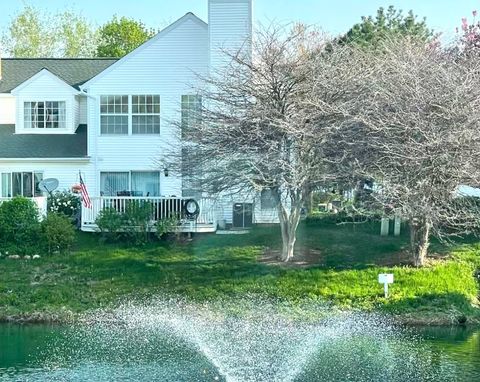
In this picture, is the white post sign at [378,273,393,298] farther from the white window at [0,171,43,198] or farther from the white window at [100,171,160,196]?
the white window at [0,171,43,198]

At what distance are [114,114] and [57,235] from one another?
23.6 ft

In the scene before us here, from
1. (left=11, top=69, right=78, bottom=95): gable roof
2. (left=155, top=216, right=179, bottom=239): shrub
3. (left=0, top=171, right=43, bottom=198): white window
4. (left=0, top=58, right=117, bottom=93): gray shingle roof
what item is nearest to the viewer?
(left=155, top=216, right=179, bottom=239): shrub

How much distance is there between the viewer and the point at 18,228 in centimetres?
2672

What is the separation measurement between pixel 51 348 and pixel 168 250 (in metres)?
7.96

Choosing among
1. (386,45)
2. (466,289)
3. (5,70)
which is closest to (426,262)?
(466,289)

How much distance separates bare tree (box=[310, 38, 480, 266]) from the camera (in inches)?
912

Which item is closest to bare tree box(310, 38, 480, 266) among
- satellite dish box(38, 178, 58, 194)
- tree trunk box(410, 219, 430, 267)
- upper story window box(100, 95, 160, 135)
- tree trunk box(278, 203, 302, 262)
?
tree trunk box(410, 219, 430, 267)

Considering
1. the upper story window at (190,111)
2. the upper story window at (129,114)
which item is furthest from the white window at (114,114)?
the upper story window at (190,111)

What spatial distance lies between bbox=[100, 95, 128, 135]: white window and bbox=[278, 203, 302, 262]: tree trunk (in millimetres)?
8748

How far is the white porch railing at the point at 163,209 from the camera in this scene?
28.0 meters

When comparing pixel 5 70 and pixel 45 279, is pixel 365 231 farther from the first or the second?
pixel 5 70

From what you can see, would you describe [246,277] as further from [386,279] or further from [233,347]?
[233,347]

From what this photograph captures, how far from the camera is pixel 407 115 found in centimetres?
2342

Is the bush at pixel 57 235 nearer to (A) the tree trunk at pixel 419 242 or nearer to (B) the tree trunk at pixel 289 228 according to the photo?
(B) the tree trunk at pixel 289 228
